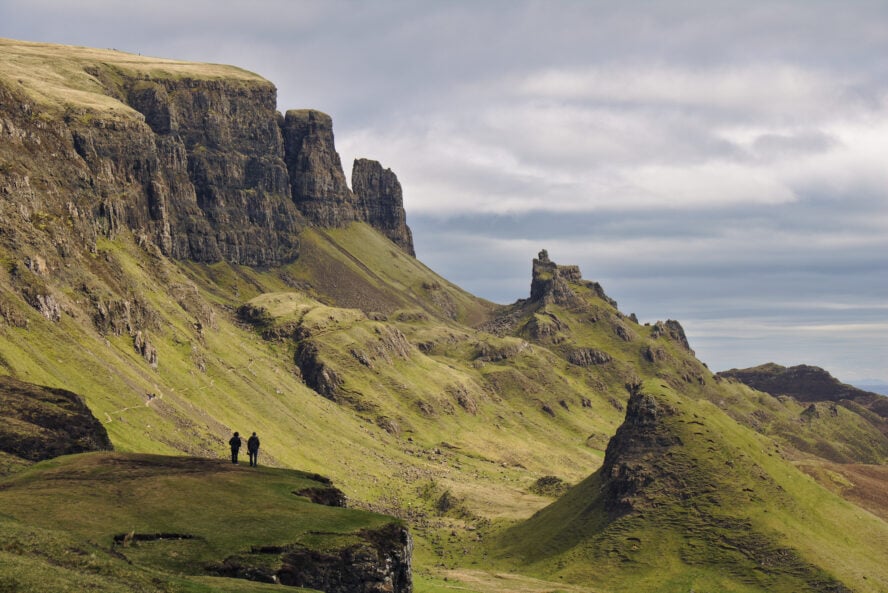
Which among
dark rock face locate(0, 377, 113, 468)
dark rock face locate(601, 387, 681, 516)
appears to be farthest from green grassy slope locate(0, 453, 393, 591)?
dark rock face locate(601, 387, 681, 516)

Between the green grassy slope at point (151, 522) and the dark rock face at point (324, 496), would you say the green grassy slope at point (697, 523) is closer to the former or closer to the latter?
the dark rock face at point (324, 496)

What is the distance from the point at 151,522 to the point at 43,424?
42.7 m

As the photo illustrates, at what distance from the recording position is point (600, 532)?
135m

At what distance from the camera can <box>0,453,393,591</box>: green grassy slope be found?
4591 centimetres

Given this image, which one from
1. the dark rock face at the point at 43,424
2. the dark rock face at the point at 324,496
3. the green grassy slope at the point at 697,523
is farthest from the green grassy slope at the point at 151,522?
the green grassy slope at the point at 697,523

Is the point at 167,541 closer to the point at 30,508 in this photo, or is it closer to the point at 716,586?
the point at 30,508

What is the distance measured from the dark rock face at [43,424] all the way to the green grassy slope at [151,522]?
1223 centimetres

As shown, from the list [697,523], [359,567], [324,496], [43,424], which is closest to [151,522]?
[359,567]

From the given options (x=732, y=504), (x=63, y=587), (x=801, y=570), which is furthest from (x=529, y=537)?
(x=63, y=587)

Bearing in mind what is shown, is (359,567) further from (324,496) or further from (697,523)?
(697,523)

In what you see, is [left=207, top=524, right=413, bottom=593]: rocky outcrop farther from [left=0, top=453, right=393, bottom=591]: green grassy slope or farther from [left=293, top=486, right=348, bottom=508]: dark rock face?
[left=293, top=486, right=348, bottom=508]: dark rock face

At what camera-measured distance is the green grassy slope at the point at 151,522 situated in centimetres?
4591

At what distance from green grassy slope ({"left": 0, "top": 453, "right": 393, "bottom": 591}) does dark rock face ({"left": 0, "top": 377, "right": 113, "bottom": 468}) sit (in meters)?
12.2

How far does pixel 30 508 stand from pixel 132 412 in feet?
423
